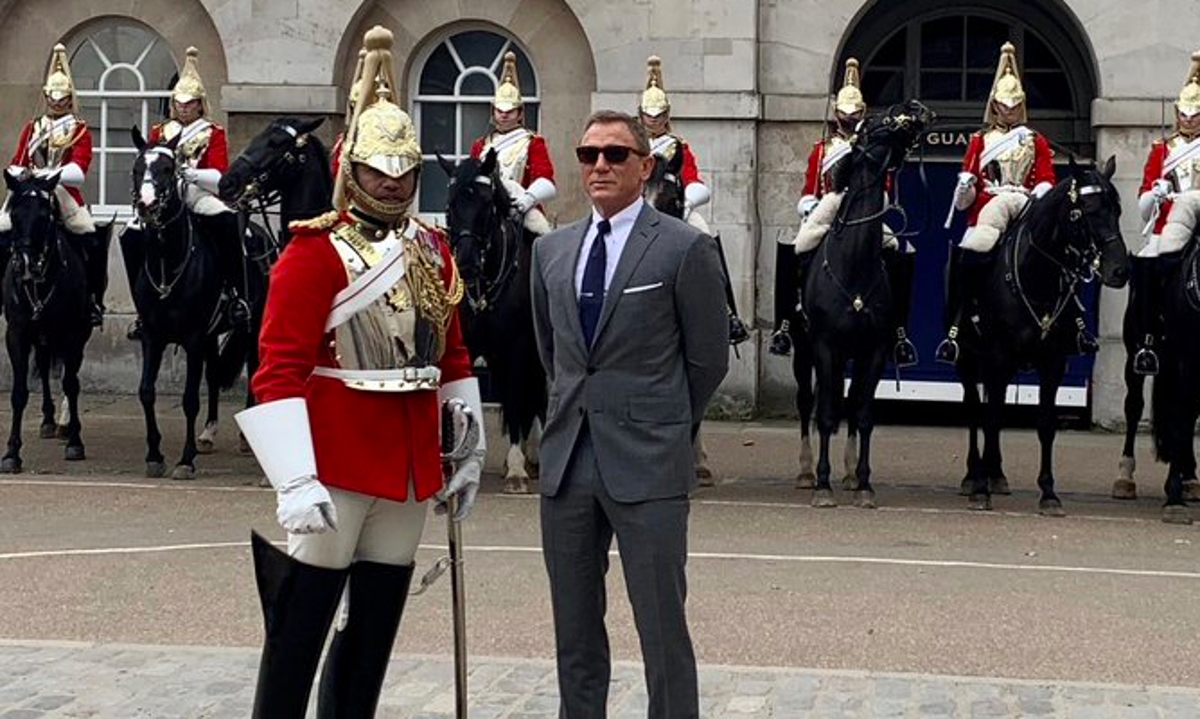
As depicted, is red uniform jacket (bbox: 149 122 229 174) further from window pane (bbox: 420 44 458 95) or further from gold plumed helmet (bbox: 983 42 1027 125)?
gold plumed helmet (bbox: 983 42 1027 125)

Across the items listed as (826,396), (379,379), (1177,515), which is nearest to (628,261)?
(379,379)

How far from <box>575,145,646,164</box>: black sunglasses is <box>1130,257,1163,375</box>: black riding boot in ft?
28.9

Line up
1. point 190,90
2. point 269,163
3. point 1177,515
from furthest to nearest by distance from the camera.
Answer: point 190,90 < point 1177,515 < point 269,163

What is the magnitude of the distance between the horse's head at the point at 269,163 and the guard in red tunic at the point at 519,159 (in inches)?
57.1

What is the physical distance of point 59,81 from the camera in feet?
55.3

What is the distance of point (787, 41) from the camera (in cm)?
2002

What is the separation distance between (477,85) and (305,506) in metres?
15.1

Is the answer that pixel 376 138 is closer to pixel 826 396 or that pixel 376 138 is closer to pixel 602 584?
pixel 602 584

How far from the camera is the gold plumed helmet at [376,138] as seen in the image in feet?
21.1

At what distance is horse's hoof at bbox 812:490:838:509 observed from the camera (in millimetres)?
14414

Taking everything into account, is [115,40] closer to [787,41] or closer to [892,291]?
[787,41]

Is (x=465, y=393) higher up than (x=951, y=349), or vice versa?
(x=465, y=393)

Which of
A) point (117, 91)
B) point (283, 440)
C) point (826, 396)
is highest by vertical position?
point (117, 91)

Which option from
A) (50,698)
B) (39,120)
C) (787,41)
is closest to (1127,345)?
(787,41)
